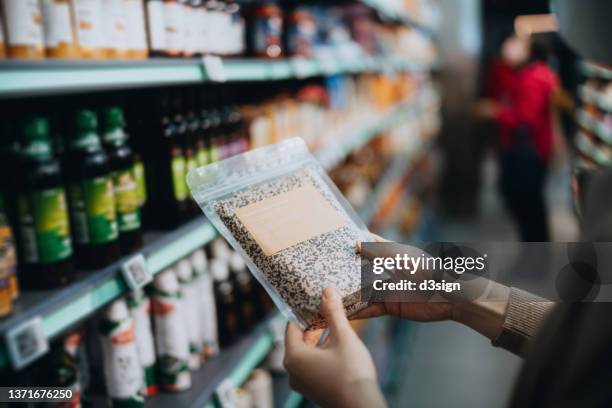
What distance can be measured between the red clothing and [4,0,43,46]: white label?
4.14m

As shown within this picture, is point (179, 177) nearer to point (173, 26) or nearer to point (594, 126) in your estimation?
A: point (173, 26)

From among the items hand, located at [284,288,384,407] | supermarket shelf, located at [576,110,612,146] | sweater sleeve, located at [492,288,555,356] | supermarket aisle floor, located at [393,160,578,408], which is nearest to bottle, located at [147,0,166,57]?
hand, located at [284,288,384,407]

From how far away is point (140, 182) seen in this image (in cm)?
147

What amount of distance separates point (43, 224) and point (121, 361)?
411 mm

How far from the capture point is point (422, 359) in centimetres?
350

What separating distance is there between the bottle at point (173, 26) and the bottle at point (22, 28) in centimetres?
46

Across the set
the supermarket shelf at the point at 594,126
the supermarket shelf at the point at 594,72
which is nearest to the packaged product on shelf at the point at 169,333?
the supermarket shelf at the point at 594,126

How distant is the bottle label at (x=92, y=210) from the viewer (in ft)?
3.86

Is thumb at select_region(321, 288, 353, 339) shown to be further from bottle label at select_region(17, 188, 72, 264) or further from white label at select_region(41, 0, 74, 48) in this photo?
white label at select_region(41, 0, 74, 48)

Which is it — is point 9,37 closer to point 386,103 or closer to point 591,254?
point 591,254

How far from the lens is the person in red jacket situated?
4.50m

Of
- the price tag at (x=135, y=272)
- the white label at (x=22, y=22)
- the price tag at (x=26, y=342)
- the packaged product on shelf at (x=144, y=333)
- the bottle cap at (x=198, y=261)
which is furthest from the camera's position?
the bottle cap at (x=198, y=261)

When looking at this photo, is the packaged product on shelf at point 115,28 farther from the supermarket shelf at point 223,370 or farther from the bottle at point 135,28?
the supermarket shelf at point 223,370

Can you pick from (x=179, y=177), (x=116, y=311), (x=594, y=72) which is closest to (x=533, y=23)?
(x=594, y=72)
